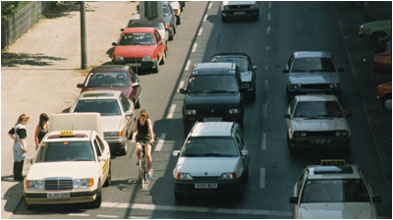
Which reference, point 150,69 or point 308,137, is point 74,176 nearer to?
point 308,137

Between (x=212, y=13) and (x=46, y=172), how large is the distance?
93.2 ft

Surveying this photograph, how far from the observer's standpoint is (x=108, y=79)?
→ 27438 millimetres

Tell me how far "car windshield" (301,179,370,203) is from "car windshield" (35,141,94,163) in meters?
5.35

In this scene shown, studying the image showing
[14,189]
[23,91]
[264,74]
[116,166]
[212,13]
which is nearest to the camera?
[14,189]

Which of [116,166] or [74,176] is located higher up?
[74,176]

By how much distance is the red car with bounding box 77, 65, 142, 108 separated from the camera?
27062 millimetres

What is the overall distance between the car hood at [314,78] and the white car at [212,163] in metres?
7.45

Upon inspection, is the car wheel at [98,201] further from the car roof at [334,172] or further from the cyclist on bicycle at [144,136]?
the car roof at [334,172]

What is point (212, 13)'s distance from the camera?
45.3m

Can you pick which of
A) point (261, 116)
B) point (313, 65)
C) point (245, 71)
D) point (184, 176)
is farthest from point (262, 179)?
point (313, 65)

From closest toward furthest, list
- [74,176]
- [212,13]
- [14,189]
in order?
[74,176]
[14,189]
[212,13]

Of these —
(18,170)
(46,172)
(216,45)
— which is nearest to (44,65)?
(216,45)

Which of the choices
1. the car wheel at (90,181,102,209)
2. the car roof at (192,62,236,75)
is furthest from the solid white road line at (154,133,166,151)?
the car wheel at (90,181,102,209)

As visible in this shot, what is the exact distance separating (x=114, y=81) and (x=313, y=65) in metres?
6.99
